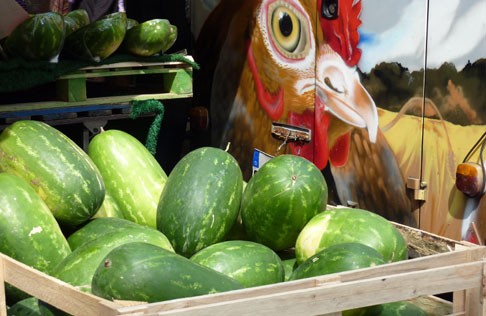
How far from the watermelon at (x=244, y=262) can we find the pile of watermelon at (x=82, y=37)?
2.28m

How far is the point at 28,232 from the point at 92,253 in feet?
0.98

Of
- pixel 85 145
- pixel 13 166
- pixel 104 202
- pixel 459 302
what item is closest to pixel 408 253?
pixel 459 302

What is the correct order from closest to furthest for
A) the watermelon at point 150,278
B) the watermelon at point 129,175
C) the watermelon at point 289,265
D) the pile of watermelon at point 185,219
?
the watermelon at point 150,278 < the pile of watermelon at point 185,219 < the watermelon at point 289,265 < the watermelon at point 129,175

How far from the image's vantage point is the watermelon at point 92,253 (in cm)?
271

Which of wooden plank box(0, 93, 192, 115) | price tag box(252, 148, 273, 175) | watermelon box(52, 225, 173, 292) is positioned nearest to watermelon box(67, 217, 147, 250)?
watermelon box(52, 225, 173, 292)

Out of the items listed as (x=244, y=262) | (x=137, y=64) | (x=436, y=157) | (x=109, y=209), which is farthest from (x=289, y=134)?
(x=244, y=262)

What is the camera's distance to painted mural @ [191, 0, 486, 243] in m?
4.44

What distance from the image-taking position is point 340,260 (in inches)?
104

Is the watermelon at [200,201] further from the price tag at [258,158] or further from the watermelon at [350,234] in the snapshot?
the price tag at [258,158]

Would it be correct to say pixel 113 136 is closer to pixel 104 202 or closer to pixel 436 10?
pixel 104 202

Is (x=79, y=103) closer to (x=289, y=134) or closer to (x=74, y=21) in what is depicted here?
(x=74, y=21)

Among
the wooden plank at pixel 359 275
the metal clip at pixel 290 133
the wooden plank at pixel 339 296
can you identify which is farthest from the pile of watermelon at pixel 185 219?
the metal clip at pixel 290 133

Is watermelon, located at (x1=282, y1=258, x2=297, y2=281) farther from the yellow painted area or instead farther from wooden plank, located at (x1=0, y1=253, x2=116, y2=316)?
the yellow painted area

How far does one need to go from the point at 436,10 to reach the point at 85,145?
Result: 2147mm
